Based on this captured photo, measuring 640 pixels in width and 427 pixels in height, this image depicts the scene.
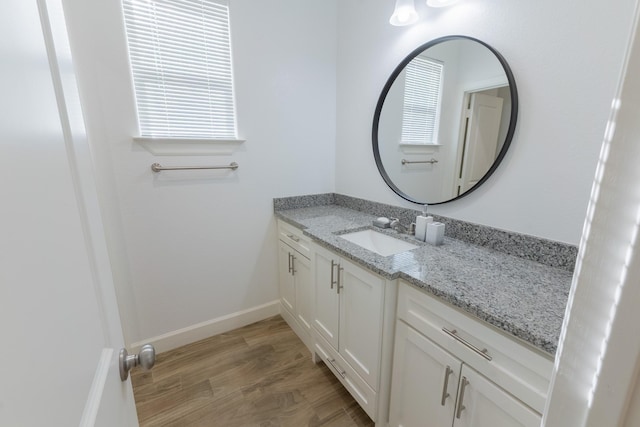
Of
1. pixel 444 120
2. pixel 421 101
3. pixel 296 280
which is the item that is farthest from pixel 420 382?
pixel 421 101

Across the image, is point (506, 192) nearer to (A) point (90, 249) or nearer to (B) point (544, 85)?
(B) point (544, 85)

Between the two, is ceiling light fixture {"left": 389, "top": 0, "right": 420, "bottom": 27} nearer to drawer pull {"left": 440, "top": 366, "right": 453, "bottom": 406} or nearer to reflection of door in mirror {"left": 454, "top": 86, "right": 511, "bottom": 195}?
reflection of door in mirror {"left": 454, "top": 86, "right": 511, "bottom": 195}

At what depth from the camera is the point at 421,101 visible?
1.68m

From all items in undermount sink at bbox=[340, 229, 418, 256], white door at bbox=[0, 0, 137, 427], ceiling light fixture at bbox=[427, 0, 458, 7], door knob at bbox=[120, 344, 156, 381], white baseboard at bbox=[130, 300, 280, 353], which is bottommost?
white baseboard at bbox=[130, 300, 280, 353]

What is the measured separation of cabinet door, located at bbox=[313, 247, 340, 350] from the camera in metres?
1.53

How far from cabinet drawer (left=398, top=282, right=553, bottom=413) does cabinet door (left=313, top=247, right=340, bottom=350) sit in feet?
1.56

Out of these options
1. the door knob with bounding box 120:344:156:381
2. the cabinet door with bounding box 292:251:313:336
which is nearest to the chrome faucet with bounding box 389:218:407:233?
the cabinet door with bounding box 292:251:313:336

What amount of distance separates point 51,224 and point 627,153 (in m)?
0.71

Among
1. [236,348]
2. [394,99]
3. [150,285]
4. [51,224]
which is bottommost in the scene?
[236,348]

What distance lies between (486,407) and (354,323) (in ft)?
2.08

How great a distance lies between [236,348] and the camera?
1.97 m

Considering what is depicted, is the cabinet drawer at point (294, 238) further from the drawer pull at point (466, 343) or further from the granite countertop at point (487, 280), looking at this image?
the drawer pull at point (466, 343)

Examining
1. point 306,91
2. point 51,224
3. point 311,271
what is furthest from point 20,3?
point 306,91

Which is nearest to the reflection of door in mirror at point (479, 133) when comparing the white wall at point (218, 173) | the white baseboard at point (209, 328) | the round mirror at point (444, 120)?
the round mirror at point (444, 120)
